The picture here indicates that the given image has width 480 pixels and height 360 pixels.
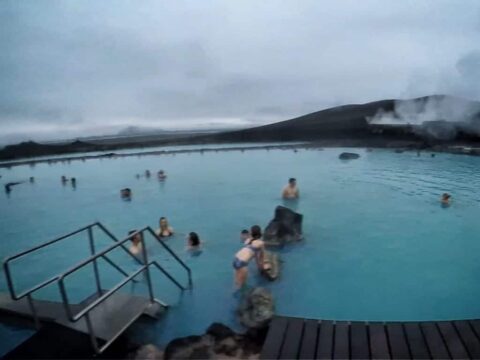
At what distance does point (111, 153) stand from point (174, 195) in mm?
17577

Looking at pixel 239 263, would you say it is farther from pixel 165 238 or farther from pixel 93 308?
pixel 165 238

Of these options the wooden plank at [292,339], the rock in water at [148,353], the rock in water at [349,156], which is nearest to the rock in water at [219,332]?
the rock in water at [148,353]

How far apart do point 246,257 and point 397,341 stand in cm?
207

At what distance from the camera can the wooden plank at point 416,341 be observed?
7.50ft

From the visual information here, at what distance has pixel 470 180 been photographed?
38.8 feet

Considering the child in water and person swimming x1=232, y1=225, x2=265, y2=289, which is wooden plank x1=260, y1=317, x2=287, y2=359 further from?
the child in water

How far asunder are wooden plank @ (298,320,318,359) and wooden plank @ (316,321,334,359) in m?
0.04

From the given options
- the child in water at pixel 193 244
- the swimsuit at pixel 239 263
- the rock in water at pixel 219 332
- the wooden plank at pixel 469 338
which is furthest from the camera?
the child in water at pixel 193 244

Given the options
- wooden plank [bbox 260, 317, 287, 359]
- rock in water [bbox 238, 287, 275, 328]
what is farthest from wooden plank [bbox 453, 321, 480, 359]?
rock in water [bbox 238, 287, 275, 328]

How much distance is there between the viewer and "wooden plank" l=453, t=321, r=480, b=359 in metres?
2.25

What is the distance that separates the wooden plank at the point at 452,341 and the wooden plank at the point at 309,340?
0.91m

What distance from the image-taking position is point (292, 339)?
98.4 inches

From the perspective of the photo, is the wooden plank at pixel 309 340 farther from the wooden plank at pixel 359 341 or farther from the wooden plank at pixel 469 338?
the wooden plank at pixel 469 338

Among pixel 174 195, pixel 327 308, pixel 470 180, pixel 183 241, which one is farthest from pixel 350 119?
pixel 327 308
